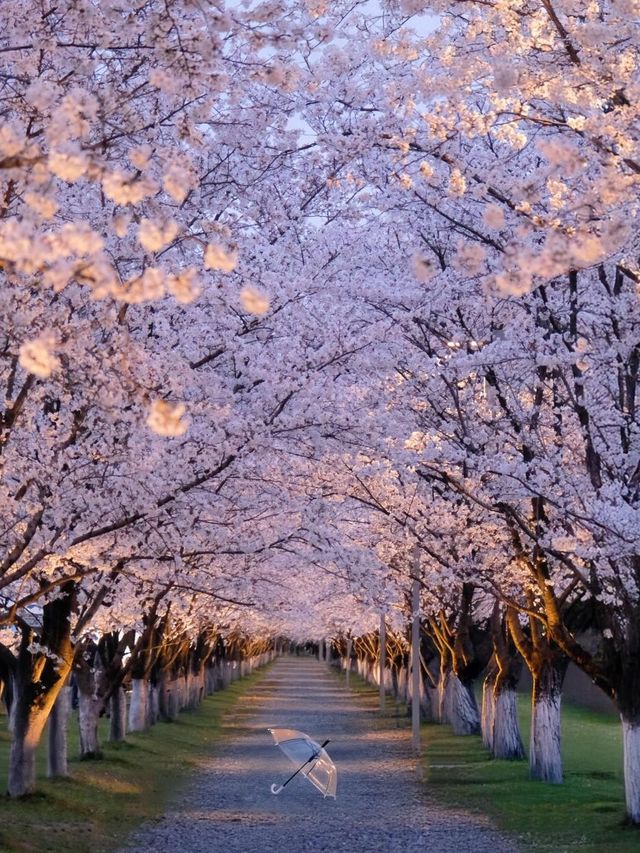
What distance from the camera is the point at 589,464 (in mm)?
15227

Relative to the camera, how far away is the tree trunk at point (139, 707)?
33.5 m

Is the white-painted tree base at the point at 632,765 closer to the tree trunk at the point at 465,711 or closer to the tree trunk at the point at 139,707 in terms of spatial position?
the tree trunk at the point at 465,711

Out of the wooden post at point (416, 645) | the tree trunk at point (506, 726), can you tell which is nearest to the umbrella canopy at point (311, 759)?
the wooden post at point (416, 645)

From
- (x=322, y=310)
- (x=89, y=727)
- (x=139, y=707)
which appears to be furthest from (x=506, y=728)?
(x=322, y=310)

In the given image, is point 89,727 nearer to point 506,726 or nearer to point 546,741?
point 506,726

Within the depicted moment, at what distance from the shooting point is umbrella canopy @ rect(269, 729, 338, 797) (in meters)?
19.8

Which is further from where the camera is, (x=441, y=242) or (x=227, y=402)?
(x=441, y=242)

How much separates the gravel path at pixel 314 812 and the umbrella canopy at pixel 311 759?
1.55 feet

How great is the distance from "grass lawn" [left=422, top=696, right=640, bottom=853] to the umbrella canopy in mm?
2319

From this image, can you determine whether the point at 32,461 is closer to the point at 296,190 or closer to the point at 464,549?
the point at 296,190

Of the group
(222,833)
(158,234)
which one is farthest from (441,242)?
(158,234)

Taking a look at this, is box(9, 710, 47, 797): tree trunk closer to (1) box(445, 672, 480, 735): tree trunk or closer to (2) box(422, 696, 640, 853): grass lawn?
(2) box(422, 696, 640, 853): grass lawn

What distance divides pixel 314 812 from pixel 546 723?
4548 millimetres

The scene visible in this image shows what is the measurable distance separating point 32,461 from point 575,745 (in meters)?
24.1
